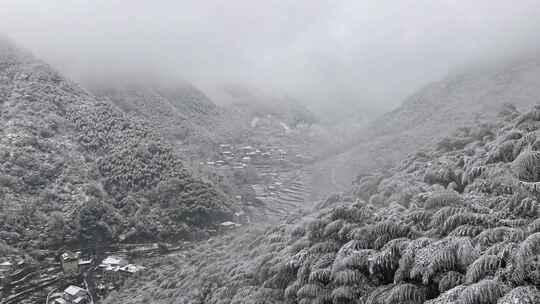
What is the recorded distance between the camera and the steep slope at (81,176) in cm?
10181

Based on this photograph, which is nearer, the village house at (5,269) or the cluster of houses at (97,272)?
the cluster of houses at (97,272)

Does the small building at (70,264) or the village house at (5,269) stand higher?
the village house at (5,269)

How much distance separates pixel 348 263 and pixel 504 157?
9.47 metres

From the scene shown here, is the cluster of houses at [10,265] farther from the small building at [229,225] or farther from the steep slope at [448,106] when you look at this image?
the steep slope at [448,106]

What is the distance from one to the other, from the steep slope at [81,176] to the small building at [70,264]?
932 cm

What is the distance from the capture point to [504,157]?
59.6 ft

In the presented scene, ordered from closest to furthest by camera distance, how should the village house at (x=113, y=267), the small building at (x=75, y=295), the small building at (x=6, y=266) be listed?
1. the small building at (x=75, y=295)
2. the village house at (x=113, y=267)
3. the small building at (x=6, y=266)

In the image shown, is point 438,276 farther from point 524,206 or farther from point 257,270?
point 257,270

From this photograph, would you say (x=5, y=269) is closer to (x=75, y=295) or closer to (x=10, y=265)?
(x=10, y=265)

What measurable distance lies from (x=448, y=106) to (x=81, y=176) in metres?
97.3

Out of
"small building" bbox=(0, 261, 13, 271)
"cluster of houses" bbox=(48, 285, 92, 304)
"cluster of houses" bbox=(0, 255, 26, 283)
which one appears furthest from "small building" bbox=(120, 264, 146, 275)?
"small building" bbox=(0, 261, 13, 271)

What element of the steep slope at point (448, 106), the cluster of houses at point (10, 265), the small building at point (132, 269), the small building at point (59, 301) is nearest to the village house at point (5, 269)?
the cluster of houses at point (10, 265)

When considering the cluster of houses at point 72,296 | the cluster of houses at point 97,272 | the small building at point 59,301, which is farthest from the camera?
the cluster of houses at point 97,272

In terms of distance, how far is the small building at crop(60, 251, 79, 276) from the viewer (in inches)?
3317
